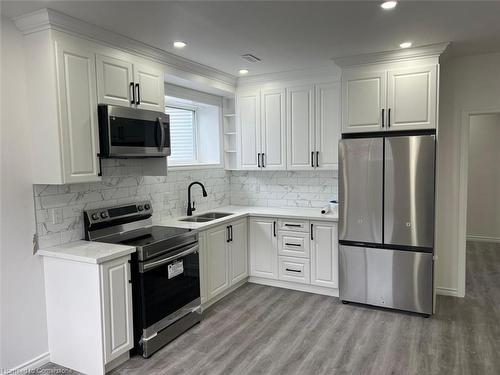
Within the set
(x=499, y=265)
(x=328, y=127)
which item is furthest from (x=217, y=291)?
(x=499, y=265)

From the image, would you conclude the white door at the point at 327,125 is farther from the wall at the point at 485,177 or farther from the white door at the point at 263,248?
the wall at the point at 485,177

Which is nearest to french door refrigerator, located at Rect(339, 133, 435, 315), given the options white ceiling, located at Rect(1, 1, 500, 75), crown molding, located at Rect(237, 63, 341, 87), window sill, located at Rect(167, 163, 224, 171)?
crown molding, located at Rect(237, 63, 341, 87)

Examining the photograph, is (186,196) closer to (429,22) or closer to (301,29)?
(301,29)

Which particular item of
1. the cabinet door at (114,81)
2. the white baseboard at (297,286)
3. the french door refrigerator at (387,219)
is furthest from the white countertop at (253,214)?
the cabinet door at (114,81)

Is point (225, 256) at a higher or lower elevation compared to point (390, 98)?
lower

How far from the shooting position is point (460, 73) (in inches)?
153

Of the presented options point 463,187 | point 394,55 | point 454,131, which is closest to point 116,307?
point 394,55

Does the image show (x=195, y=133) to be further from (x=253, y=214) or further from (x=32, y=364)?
(x=32, y=364)

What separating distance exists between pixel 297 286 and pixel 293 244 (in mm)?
512

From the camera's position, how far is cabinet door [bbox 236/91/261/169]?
4617 mm

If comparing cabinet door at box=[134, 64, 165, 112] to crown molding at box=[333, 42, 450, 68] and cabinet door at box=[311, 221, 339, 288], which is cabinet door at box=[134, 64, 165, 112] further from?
cabinet door at box=[311, 221, 339, 288]

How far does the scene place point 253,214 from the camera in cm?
438

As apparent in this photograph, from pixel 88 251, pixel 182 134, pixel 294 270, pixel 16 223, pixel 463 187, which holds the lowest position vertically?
pixel 294 270

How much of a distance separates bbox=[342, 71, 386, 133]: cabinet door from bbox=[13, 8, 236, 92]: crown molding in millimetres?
1525
